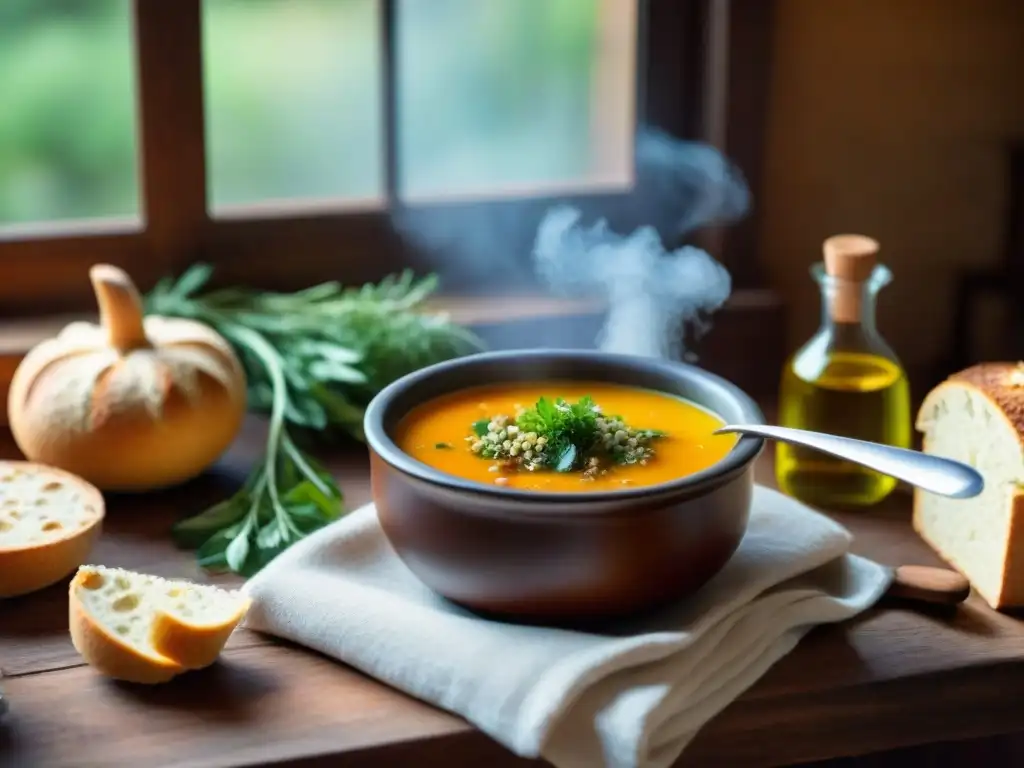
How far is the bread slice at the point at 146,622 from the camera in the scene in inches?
40.9

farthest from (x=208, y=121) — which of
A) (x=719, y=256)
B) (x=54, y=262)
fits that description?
(x=719, y=256)

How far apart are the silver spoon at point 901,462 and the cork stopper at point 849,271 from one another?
0.29 meters

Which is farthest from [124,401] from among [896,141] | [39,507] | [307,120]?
[896,141]

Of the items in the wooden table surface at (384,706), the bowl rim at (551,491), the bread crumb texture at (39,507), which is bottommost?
the wooden table surface at (384,706)

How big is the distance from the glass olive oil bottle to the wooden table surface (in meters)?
0.21

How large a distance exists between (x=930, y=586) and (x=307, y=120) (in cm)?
97

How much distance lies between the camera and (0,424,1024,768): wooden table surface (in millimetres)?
984

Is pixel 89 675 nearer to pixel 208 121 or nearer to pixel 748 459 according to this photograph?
pixel 748 459

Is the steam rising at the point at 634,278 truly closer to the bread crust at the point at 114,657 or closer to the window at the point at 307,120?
the window at the point at 307,120

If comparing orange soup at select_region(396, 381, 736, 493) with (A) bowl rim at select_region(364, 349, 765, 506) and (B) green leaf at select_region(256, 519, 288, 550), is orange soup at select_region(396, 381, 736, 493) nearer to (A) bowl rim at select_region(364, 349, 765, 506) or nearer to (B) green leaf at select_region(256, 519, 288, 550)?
(A) bowl rim at select_region(364, 349, 765, 506)

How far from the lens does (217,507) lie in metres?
1.33

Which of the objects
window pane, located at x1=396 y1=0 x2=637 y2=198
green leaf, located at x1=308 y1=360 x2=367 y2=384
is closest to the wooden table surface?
green leaf, located at x1=308 y1=360 x2=367 y2=384

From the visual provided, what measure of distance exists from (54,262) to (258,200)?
254mm

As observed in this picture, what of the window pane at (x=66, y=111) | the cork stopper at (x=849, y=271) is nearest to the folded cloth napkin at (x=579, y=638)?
the cork stopper at (x=849, y=271)
